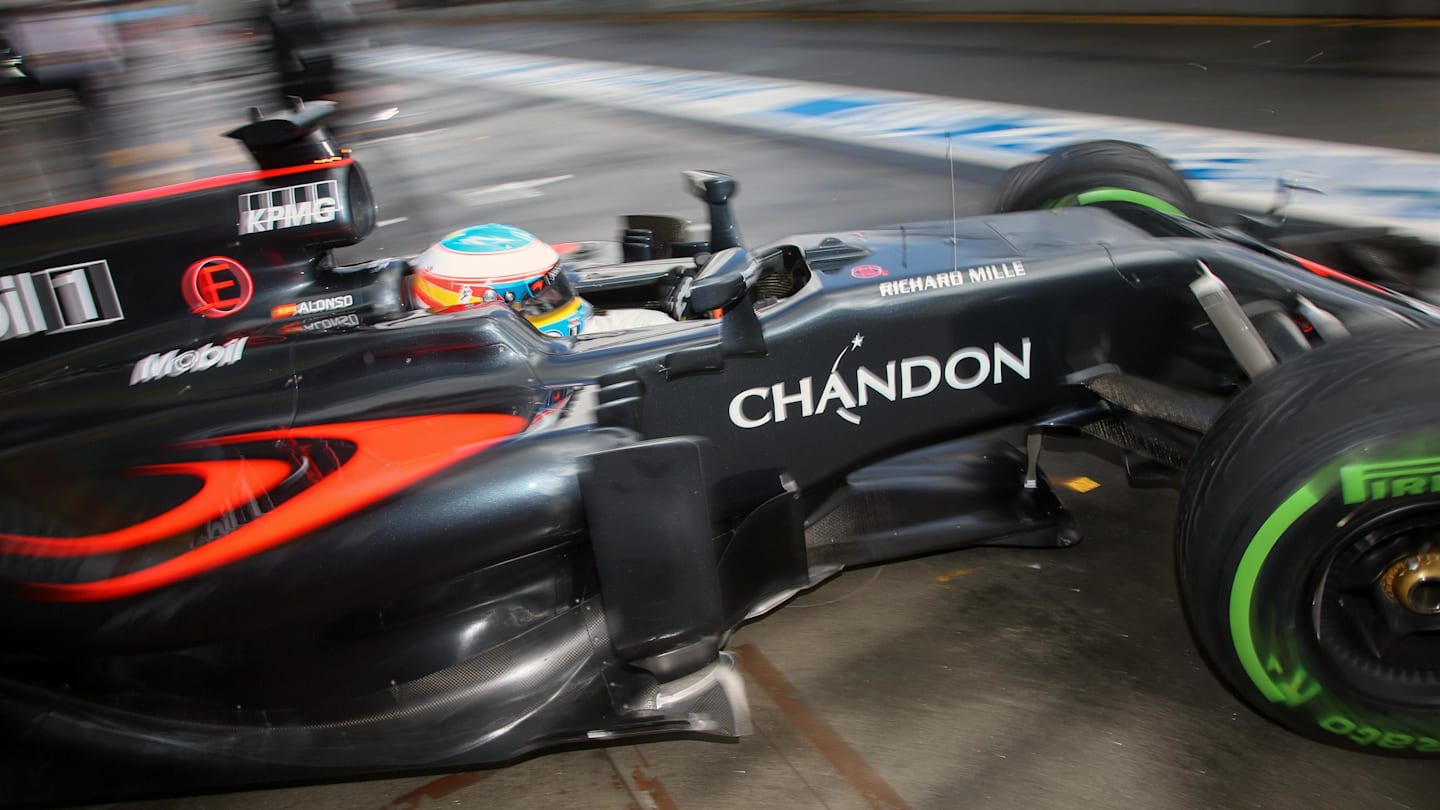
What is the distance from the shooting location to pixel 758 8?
18.8m

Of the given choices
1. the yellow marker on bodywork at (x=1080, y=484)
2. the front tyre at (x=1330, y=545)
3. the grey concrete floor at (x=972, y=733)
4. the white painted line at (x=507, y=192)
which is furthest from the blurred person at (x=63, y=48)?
the front tyre at (x=1330, y=545)

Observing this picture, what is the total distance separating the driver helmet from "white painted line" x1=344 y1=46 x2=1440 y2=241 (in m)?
4.17

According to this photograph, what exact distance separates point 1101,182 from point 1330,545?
1771 mm

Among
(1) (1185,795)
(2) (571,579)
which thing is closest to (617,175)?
(2) (571,579)

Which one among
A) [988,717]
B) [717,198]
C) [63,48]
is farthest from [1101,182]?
[63,48]

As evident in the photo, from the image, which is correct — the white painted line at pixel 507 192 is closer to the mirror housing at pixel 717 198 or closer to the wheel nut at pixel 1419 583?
the mirror housing at pixel 717 198

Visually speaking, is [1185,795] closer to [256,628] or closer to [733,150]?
[256,628]

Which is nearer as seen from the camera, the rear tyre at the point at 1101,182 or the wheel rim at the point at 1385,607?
the wheel rim at the point at 1385,607

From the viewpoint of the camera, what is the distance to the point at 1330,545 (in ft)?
6.53

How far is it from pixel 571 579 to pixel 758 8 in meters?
18.1

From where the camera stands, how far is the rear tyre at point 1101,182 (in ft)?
11.2

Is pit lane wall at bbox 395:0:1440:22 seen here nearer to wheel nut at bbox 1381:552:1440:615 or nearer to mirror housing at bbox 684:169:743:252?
mirror housing at bbox 684:169:743:252

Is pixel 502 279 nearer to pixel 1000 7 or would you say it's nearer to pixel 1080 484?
pixel 1080 484

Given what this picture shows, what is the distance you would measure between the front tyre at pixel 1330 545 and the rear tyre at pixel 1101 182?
4.56ft
